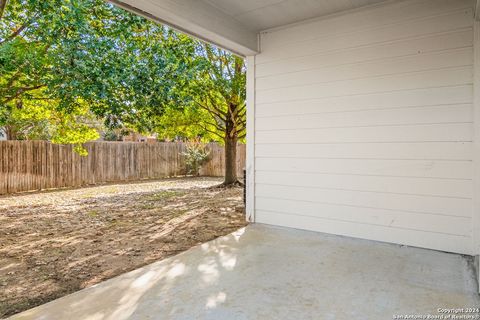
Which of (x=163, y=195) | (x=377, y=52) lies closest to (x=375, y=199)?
(x=377, y=52)

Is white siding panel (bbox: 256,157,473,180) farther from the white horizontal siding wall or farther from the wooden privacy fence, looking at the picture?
the wooden privacy fence

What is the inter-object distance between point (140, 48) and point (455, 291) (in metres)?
4.65

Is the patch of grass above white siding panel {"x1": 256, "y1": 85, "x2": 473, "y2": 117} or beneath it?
beneath

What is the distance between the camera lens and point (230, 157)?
27.2 ft

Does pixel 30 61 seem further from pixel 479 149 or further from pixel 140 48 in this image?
pixel 479 149

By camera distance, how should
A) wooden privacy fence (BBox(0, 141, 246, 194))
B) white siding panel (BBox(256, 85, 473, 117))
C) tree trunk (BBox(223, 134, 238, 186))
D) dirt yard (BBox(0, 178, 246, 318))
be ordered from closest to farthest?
1. dirt yard (BBox(0, 178, 246, 318))
2. white siding panel (BBox(256, 85, 473, 117))
3. wooden privacy fence (BBox(0, 141, 246, 194))
4. tree trunk (BBox(223, 134, 238, 186))

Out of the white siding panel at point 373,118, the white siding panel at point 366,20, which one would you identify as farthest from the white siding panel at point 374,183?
the white siding panel at point 366,20

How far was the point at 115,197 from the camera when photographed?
6871 mm

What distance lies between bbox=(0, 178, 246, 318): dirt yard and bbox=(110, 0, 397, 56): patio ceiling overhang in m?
2.36

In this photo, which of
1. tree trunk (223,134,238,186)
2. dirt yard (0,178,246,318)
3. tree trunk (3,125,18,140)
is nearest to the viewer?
dirt yard (0,178,246,318)

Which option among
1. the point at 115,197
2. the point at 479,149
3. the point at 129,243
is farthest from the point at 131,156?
the point at 479,149

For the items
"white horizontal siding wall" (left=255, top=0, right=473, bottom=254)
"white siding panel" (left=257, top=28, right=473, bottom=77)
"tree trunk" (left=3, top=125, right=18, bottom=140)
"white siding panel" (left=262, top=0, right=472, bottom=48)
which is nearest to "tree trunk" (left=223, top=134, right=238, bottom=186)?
"white horizontal siding wall" (left=255, top=0, right=473, bottom=254)

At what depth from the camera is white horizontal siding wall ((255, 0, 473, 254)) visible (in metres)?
2.91

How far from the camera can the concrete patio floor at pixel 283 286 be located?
6.22ft
